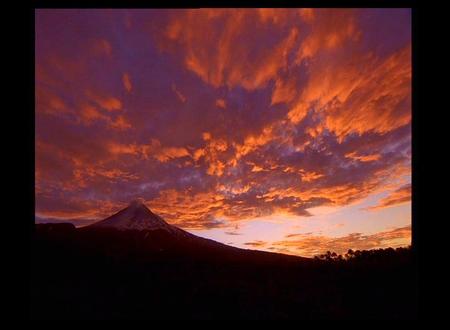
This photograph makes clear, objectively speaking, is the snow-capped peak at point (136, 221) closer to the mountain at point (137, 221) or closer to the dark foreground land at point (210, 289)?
the mountain at point (137, 221)

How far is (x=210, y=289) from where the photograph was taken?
38.2 ft

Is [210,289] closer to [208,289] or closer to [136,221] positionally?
[208,289]

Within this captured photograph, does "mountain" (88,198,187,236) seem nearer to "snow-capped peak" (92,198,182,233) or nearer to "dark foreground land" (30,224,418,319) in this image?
"snow-capped peak" (92,198,182,233)

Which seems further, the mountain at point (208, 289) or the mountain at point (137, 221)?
the mountain at point (137, 221)

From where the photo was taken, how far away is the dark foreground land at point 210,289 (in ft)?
31.0

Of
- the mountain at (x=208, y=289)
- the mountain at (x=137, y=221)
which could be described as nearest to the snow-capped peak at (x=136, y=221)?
the mountain at (x=137, y=221)

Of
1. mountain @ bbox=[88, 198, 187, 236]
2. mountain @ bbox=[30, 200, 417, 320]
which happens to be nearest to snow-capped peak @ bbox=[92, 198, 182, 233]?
mountain @ bbox=[88, 198, 187, 236]

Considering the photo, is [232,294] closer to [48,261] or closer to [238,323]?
[238,323]

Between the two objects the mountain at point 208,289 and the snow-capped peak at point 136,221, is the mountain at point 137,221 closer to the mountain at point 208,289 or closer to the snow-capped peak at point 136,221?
the snow-capped peak at point 136,221

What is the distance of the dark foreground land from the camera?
31.0 ft

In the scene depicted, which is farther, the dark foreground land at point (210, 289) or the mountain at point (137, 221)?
the mountain at point (137, 221)

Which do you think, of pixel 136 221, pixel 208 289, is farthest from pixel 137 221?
pixel 208 289
